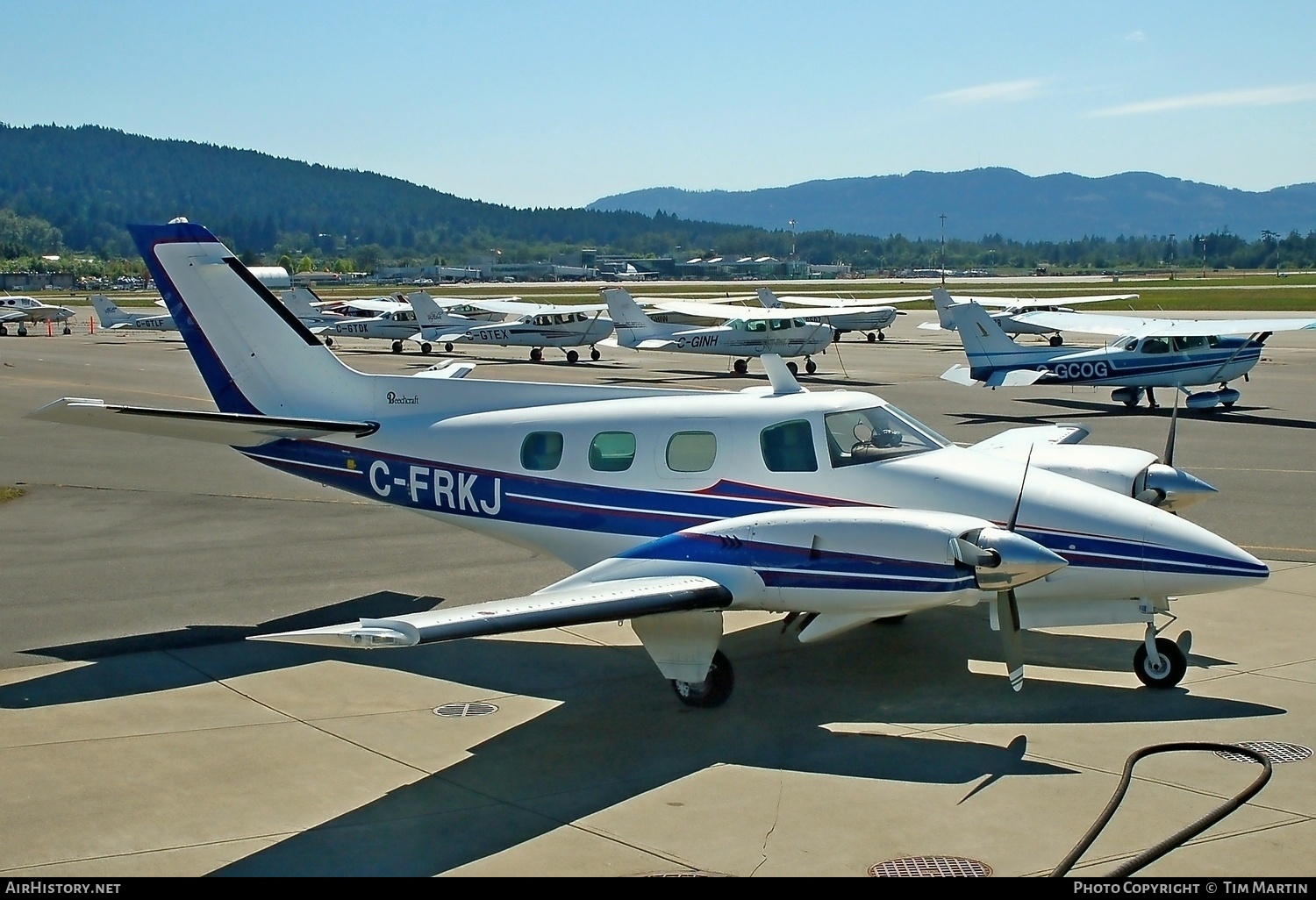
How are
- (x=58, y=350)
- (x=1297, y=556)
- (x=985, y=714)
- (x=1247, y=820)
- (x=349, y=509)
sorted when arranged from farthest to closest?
1. (x=58, y=350)
2. (x=349, y=509)
3. (x=1297, y=556)
4. (x=985, y=714)
5. (x=1247, y=820)

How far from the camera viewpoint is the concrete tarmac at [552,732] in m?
7.36

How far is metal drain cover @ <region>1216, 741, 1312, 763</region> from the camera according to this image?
8.60 meters

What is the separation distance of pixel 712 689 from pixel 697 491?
2008 millimetres

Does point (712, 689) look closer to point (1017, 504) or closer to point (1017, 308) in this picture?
point (1017, 504)

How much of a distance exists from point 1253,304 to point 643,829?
90075 mm

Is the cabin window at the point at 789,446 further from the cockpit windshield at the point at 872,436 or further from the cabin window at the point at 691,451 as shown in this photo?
the cabin window at the point at 691,451

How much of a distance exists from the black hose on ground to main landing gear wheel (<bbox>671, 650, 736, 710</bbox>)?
309 cm

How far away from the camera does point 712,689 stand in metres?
9.97

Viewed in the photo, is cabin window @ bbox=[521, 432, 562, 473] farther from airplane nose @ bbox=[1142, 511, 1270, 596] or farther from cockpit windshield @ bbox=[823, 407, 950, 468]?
airplane nose @ bbox=[1142, 511, 1270, 596]

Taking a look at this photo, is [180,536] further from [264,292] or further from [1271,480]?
[1271,480]

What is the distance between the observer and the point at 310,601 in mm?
13461

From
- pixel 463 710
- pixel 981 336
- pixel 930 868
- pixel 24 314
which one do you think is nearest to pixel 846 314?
pixel 981 336

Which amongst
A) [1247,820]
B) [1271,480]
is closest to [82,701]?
[1247,820]

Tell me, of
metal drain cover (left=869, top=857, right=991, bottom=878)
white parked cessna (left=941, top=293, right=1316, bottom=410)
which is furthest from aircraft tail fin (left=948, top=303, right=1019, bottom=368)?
metal drain cover (left=869, top=857, right=991, bottom=878)
